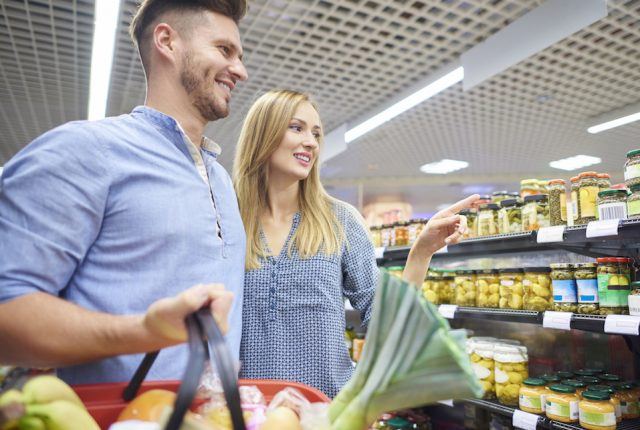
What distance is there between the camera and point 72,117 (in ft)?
17.5

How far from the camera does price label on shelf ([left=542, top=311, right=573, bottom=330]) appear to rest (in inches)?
88.0

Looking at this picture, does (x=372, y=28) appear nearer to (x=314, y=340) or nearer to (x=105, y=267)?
(x=314, y=340)

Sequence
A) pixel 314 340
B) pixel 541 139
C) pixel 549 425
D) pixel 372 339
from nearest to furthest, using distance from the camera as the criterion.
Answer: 1. pixel 372 339
2. pixel 314 340
3. pixel 549 425
4. pixel 541 139

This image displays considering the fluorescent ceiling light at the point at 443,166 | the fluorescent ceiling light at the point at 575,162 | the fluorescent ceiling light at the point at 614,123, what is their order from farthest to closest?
the fluorescent ceiling light at the point at 443,166
the fluorescent ceiling light at the point at 575,162
the fluorescent ceiling light at the point at 614,123

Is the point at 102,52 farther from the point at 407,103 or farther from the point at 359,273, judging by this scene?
the point at 359,273

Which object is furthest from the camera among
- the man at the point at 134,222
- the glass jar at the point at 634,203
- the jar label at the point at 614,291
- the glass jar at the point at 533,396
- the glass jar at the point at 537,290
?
the glass jar at the point at 537,290

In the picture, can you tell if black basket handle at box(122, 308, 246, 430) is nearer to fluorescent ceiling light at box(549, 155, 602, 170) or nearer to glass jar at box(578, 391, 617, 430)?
glass jar at box(578, 391, 617, 430)

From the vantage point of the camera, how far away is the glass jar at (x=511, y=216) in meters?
2.77

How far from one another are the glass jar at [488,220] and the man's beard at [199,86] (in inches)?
84.6

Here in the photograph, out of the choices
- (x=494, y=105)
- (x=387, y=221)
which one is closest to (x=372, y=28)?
(x=387, y=221)

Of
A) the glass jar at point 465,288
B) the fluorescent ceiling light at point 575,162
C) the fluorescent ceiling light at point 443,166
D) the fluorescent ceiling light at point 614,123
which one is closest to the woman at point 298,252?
the glass jar at point 465,288

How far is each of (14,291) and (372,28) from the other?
327cm

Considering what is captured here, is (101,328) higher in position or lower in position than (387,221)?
lower

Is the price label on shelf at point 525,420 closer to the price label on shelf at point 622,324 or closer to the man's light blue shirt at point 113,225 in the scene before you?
the price label on shelf at point 622,324
